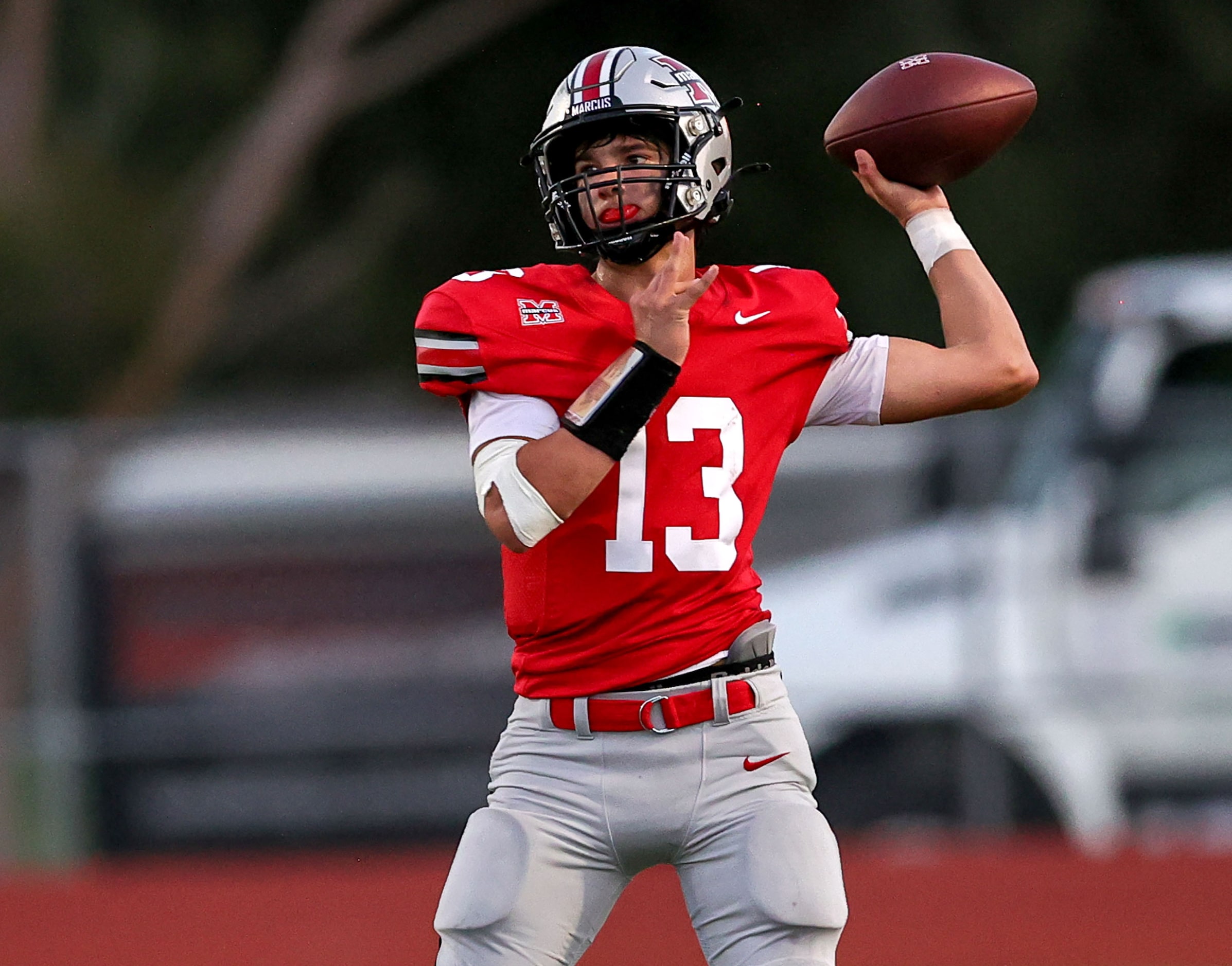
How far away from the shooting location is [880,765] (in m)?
9.42

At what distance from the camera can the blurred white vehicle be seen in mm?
9016

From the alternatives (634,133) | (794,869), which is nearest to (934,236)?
(634,133)

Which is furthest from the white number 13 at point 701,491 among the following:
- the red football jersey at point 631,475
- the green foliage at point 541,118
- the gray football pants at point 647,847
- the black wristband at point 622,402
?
the green foliage at point 541,118

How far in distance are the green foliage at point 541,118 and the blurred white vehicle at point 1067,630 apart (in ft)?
12.1

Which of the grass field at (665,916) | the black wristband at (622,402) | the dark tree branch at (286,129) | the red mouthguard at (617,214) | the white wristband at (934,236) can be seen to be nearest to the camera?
the black wristband at (622,402)

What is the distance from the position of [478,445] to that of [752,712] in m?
0.61

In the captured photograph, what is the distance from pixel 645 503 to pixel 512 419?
251 mm

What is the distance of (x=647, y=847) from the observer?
3096mm

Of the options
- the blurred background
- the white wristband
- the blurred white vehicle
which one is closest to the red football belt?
the white wristband

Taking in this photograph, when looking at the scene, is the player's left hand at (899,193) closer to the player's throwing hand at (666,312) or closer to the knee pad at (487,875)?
the player's throwing hand at (666,312)

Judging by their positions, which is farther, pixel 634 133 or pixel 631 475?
pixel 634 133

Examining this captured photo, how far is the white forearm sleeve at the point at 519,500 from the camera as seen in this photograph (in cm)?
299

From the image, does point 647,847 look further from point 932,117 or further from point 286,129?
point 286,129

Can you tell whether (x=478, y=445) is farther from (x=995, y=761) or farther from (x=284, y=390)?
(x=284, y=390)
